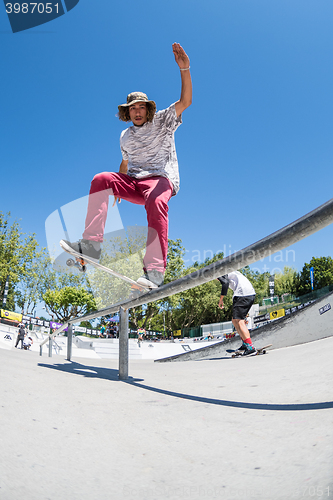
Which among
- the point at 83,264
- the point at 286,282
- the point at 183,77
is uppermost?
the point at 286,282

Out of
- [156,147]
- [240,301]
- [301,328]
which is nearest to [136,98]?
[156,147]

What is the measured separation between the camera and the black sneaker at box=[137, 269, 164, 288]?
1.97m

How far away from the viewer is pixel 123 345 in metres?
2.06

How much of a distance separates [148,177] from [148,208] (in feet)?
1.08

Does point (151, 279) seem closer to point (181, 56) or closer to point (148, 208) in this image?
point (148, 208)

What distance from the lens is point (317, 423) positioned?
2.76ft

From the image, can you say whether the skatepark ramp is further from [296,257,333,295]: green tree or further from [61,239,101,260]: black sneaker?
[296,257,333,295]: green tree

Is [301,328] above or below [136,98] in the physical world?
below

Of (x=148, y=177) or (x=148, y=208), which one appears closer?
(x=148, y=208)

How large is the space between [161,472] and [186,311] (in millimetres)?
37203

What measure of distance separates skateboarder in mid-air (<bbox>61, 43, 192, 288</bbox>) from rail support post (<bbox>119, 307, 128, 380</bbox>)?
38 centimetres

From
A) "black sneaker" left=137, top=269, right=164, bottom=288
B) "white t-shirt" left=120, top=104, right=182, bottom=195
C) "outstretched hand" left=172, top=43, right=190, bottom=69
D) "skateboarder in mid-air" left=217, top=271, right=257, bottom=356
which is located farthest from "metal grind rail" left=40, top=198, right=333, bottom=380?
"skateboarder in mid-air" left=217, top=271, right=257, bottom=356

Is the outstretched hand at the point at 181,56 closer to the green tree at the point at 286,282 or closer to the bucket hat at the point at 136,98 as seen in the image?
the bucket hat at the point at 136,98

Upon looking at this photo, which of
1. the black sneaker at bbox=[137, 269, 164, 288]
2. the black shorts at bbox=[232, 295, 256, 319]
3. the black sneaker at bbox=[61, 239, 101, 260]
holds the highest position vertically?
the black sneaker at bbox=[61, 239, 101, 260]
